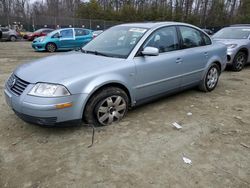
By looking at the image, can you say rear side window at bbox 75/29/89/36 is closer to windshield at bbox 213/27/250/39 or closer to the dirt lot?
windshield at bbox 213/27/250/39

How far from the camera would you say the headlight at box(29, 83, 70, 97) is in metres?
3.04

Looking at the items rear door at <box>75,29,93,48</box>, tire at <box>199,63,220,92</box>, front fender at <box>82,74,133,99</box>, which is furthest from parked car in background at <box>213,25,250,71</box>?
rear door at <box>75,29,93,48</box>

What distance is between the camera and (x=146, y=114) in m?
4.14

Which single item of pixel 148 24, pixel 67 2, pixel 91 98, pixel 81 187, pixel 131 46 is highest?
pixel 67 2

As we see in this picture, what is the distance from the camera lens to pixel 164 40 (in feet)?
13.9

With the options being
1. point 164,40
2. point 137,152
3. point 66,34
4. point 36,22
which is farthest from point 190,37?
point 36,22

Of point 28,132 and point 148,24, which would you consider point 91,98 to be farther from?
point 148,24

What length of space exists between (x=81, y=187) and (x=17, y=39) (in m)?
23.4

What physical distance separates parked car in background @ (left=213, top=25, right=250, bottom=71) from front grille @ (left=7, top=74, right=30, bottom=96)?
241 inches

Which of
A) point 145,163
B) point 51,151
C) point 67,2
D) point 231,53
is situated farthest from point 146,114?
point 67,2

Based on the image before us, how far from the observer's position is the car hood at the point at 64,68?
3179 millimetres

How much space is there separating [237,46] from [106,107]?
18.2 feet

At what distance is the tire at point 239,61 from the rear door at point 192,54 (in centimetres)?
292

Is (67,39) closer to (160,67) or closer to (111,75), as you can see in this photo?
(160,67)
